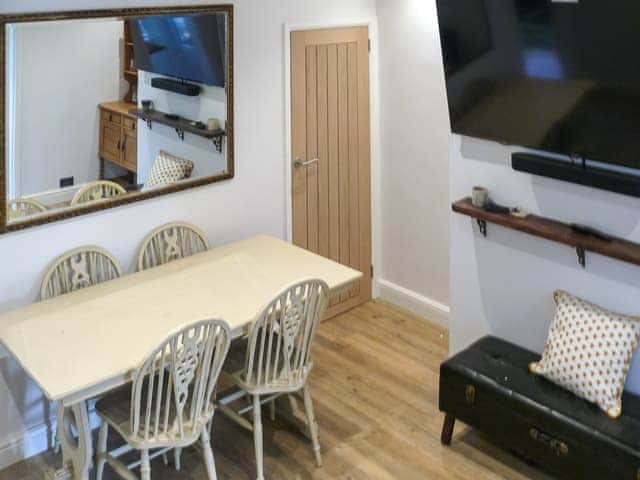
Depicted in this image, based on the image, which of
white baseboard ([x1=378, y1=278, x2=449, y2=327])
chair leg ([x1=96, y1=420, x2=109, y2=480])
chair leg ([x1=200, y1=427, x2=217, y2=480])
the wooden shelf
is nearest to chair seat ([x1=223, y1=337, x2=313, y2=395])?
chair leg ([x1=200, y1=427, x2=217, y2=480])

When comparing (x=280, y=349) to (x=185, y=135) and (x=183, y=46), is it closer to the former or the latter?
(x=185, y=135)

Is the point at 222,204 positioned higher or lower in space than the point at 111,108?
lower

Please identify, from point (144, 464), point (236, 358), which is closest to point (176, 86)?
→ point (236, 358)

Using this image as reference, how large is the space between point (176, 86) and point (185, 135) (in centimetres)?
24

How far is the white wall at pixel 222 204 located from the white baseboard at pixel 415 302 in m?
0.95

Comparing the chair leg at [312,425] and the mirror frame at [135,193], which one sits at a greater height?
the mirror frame at [135,193]

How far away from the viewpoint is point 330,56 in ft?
15.0

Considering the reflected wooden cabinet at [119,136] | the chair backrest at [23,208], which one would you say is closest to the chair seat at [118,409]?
the chair backrest at [23,208]

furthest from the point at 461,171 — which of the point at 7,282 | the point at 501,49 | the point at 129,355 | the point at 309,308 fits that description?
the point at 7,282

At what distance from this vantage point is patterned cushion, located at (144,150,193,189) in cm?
388

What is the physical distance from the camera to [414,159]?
4.77 meters

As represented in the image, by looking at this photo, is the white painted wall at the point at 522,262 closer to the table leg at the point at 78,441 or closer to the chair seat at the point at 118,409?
the chair seat at the point at 118,409

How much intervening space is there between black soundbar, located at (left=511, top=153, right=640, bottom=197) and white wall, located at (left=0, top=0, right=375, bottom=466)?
1.46 meters

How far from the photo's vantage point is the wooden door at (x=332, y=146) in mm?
4500
